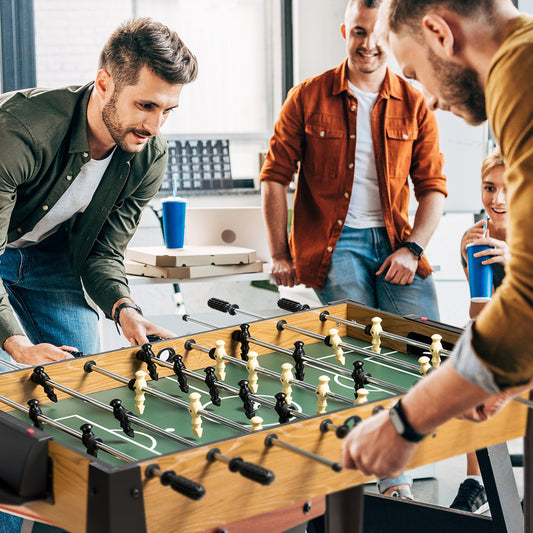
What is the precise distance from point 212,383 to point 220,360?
0.15m

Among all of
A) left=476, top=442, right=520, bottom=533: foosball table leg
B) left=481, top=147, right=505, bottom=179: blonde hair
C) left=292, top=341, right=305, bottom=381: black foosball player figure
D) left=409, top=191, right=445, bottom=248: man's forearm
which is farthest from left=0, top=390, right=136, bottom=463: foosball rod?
left=481, top=147, right=505, bottom=179: blonde hair

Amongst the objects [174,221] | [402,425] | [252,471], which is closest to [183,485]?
[252,471]

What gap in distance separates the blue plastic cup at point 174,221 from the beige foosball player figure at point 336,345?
4.76 feet

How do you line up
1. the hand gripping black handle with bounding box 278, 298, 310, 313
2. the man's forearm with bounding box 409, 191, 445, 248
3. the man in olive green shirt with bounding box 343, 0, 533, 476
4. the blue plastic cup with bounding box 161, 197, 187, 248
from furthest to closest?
the blue plastic cup with bounding box 161, 197, 187, 248 < the man's forearm with bounding box 409, 191, 445, 248 < the hand gripping black handle with bounding box 278, 298, 310, 313 < the man in olive green shirt with bounding box 343, 0, 533, 476

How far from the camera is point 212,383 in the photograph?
1.77 meters

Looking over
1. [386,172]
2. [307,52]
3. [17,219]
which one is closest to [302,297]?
[386,172]

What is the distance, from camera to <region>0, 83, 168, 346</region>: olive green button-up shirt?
2.19m

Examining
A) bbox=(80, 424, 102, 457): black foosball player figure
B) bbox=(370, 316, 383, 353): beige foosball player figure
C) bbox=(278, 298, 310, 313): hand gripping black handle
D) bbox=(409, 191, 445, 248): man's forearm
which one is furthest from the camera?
bbox=(409, 191, 445, 248): man's forearm

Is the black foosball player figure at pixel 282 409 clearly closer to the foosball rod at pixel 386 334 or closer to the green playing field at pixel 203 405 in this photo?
the green playing field at pixel 203 405

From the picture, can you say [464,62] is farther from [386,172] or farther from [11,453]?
[386,172]

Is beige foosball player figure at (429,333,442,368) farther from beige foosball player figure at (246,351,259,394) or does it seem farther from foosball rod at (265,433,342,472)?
foosball rod at (265,433,342,472)

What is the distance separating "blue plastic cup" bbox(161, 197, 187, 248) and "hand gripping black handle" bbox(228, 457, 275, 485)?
2181 mm

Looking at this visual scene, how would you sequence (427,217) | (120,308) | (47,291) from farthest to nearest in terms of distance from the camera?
(427,217), (47,291), (120,308)

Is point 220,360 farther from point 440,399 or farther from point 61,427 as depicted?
point 440,399
